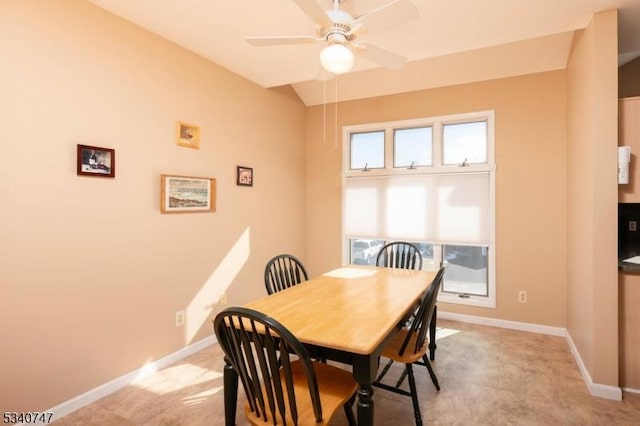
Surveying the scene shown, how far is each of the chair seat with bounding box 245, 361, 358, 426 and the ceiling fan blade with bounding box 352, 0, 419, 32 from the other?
5.99 ft

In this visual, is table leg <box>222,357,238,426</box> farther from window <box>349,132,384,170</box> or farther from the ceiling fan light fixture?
window <box>349,132,384,170</box>

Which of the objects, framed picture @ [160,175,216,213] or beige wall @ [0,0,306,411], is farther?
framed picture @ [160,175,216,213]

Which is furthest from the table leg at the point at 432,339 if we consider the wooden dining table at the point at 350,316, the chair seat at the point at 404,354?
the chair seat at the point at 404,354

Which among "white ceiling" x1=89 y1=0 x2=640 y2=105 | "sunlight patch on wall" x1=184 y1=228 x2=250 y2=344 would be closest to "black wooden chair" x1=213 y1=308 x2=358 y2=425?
"sunlight patch on wall" x1=184 y1=228 x2=250 y2=344

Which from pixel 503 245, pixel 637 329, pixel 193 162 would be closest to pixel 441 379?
pixel 637 329

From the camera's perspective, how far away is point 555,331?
3.34 m

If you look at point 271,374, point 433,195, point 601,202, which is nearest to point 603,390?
point 601,202

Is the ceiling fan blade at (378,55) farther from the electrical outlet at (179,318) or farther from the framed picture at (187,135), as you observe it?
the electrical outlet at (179,318)

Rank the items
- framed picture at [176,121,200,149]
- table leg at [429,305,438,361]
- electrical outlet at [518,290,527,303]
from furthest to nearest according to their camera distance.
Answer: electrical outlet at [518,290,527,303]
framed picture at [176,121,200,149]
table leg at [429,305,438,361]

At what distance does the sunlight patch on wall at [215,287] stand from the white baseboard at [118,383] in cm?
12

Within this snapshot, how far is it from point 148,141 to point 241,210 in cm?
118

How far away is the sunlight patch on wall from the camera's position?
3004 mm

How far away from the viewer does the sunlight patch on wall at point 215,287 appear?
3004 millimetres

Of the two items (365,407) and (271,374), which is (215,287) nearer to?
(271,374)
